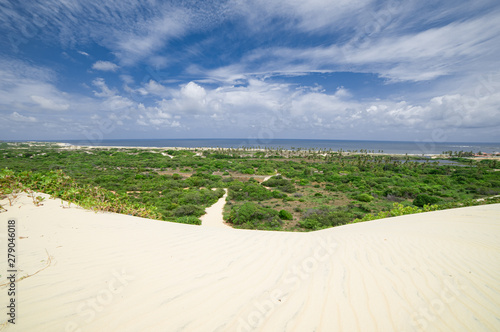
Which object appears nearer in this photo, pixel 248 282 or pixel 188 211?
pixel 248 282

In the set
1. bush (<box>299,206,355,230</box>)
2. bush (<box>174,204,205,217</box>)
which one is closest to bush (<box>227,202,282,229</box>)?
bush (<box>299,206,355,230</box>)

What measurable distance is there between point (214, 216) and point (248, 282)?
12.9 metres

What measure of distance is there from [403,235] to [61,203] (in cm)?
1078

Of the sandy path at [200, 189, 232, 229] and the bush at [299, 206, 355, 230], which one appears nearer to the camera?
the bush at [299, 206, 355, 230]

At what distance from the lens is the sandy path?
45.0 ft

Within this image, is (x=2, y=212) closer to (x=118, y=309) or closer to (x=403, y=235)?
(x=118, y=309)

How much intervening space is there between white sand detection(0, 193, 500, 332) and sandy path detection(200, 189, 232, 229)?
903 cm

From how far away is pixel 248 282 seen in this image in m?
3.03

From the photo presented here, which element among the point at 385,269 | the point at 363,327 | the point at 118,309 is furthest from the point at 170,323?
the point at 385,269

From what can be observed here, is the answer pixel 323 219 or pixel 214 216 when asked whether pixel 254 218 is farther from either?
pixel 323 219

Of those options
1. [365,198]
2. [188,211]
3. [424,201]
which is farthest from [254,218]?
[424,201]

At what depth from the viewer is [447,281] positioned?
305 cm

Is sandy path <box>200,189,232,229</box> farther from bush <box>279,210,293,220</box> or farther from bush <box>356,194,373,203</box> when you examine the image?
bush <box>356,194,373,203</box>

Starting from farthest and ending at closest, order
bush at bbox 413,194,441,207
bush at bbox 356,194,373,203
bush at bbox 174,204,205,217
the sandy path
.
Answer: bush at bbox 356,194,373,203, bush at bbox 413,194,441,207, bush at bbox 174,204,205,217, the sandy path
